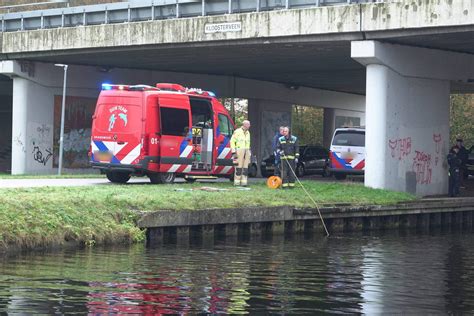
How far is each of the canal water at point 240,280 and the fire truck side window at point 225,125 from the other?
9318mm

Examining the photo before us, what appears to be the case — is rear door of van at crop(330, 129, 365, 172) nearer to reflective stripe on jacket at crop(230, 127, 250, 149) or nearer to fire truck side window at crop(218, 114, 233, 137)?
fire truck side window at crop(218, 114, 233, 137)

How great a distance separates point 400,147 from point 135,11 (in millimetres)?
9654

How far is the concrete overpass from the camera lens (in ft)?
94.7

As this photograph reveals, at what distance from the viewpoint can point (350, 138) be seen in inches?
1505

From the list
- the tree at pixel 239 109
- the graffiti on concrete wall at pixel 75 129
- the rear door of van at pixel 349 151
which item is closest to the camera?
the rear door of van at pixel 349 151

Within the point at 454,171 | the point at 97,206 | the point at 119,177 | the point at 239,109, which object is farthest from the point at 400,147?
the point at 239,109

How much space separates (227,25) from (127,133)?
5459 mm

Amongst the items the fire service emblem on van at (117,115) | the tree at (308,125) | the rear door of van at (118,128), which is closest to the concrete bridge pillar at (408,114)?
the rear door of van at (118,128)

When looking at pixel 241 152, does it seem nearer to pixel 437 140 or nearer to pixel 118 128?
pixel 118 128

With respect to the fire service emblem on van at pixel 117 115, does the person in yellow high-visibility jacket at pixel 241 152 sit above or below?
below

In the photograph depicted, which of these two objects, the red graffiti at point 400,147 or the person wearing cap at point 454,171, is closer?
the red graffiti at point 400,147

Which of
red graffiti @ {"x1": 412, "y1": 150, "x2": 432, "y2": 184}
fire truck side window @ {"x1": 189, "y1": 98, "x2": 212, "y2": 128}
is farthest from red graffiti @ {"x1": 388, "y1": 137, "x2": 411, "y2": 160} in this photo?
fire truck side window @ {"x1": 189, "y1": 98, "x2": 212, "y2": 128}

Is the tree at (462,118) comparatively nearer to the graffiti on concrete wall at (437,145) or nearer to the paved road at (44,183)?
the graffiti on concrete wall at (437,145)

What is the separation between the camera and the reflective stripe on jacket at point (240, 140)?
28.3 metres
